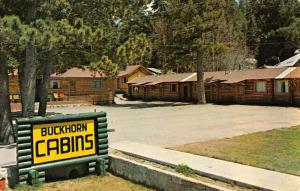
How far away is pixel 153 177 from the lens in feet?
34.7

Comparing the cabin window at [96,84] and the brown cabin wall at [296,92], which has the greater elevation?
the cabin window at [96,84]

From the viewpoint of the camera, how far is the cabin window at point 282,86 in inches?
1552

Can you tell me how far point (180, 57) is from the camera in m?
45.2

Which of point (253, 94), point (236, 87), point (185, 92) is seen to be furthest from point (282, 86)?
point (185, 92)

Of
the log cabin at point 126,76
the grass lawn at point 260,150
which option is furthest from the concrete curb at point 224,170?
the log cabin at point 126,76

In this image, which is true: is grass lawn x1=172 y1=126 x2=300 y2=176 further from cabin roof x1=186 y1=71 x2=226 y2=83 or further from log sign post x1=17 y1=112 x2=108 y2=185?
cabin roof x1=186 y1=71 x2=226 y2=83

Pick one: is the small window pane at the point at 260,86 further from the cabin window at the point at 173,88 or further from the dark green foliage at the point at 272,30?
the dark green foliage at the point at 272,30

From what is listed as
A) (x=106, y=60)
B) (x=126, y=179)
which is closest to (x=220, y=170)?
(x=126, y=179)

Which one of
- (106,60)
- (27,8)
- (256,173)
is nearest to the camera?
(256,173)

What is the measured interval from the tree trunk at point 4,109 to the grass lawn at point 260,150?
788cm

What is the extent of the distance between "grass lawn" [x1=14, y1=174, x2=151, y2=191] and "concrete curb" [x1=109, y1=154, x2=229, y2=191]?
193 millimetres

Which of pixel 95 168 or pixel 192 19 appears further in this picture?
pixel 192 19

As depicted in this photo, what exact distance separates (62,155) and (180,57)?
34.0m

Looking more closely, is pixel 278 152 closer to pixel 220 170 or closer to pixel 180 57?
pixel 220 170
